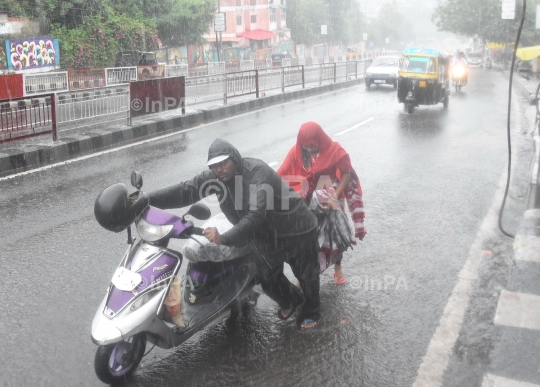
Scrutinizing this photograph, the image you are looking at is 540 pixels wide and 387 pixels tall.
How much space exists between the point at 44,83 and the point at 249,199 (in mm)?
16353

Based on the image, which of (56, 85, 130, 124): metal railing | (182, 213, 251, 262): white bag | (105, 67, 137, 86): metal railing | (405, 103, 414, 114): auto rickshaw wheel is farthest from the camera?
(105, 67, 137, 86): metal railing

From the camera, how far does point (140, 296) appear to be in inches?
116

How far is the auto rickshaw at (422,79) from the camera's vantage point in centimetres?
1581

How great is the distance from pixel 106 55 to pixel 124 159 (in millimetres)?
20608

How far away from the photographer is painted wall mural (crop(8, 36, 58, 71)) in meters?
22.5

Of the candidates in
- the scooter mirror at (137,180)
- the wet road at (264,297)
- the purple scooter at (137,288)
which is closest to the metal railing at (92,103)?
the wet road at (264,297)

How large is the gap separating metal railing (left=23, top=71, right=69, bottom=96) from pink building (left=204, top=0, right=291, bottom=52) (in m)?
42.8

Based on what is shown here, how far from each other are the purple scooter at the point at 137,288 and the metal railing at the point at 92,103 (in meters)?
7.94

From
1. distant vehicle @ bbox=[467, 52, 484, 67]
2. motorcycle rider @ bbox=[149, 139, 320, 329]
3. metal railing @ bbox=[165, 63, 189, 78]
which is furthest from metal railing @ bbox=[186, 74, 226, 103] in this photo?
distant vehicle @ bbox=[467, 52, 484, 67]

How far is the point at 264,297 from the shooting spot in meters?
4.23

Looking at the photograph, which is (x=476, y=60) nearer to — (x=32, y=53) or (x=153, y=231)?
(x=32, y=53)

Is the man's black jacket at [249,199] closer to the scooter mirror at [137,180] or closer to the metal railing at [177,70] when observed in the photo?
the scooter mirror at [137,180]

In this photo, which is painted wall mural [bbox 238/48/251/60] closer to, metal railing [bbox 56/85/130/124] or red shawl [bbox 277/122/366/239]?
metal railing [bbox 56/85/130/124]

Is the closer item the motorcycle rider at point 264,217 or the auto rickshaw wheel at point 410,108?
the motorcycle rider at point 264,217
